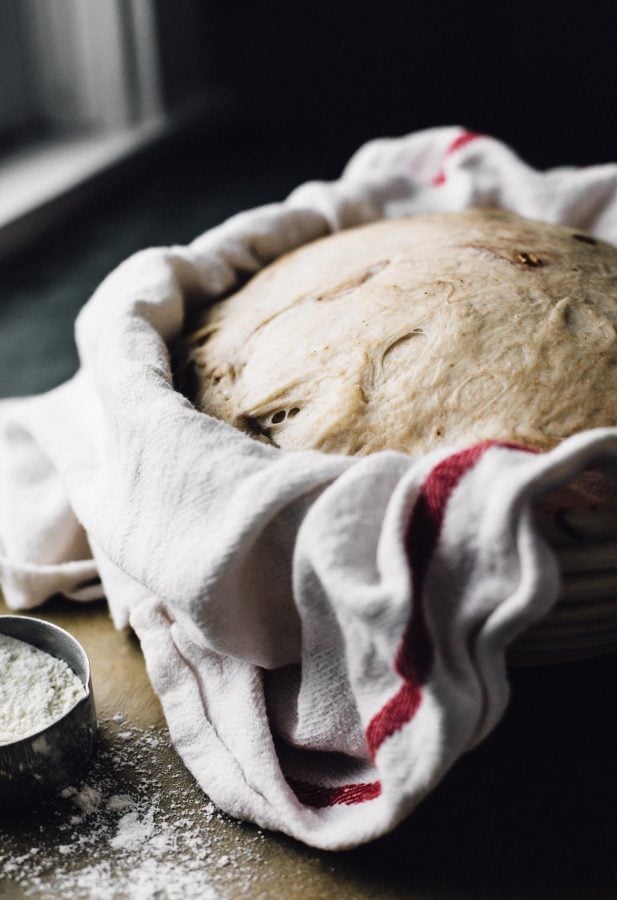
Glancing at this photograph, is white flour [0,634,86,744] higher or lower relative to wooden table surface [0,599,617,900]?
higher

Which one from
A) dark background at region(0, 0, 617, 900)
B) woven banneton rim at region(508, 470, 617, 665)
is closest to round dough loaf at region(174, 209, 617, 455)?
woven banneton rim at region(508, 470, 617, 665)

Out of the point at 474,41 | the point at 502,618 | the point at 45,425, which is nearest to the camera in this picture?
the point at 502,618

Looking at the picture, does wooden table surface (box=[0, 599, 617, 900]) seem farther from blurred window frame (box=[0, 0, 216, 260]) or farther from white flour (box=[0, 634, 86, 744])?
blurred window frame (box=[0, 0, 216, 260])

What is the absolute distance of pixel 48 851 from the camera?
0.73m

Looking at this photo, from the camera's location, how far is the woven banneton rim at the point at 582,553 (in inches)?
27.0

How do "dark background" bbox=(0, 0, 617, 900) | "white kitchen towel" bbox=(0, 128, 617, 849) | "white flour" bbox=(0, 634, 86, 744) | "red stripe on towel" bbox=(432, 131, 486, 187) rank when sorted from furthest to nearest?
"dark background" bbox=(0, 0, 617, 900) < "red stripe on towel" bbox=(432, 131, 486, 187) < "white flour" bbox=(0, 634, 86, 744) < "white kitchen towel" bbox=(0, 128, 617, 849)

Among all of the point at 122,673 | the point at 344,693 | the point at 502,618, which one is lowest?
the point at 122,673

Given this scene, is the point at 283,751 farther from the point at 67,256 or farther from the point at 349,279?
the point at 67,256

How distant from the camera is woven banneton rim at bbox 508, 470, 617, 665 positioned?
69cm

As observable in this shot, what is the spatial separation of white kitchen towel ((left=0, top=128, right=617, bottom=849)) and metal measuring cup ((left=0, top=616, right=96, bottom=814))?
73 millimetres

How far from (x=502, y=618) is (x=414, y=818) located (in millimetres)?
219

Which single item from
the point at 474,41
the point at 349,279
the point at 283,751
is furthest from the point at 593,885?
the point at 474,41

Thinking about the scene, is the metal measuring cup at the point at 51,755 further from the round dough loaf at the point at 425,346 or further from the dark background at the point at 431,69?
the dark background at the point at 431,69

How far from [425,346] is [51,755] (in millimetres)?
452
